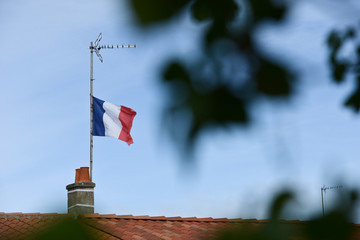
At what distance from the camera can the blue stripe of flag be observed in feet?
46.2

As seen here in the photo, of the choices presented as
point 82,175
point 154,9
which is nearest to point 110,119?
point 82,175

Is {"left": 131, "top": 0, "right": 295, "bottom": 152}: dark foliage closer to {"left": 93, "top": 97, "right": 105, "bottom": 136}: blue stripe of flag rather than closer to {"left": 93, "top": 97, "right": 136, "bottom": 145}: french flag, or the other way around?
{"left": 93, "top": 97, "right": 136, "bottom": 145}: french flag

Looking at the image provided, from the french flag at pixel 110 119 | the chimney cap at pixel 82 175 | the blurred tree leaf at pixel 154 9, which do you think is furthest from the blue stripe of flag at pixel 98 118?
the blurred tree leaf at pixel 154 9

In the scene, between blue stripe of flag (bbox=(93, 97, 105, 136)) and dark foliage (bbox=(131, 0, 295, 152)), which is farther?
blue stripe of flag (bbox=(93, 97, 105, 136))

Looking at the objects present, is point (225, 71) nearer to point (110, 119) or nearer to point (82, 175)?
point (82, 175)

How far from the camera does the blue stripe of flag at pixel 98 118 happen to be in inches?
554

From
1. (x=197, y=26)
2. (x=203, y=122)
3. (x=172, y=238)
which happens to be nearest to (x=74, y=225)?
(x=203, y=122)

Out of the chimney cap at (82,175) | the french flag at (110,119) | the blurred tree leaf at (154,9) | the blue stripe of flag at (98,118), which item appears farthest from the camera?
the blue stripe of flag at (98,118)

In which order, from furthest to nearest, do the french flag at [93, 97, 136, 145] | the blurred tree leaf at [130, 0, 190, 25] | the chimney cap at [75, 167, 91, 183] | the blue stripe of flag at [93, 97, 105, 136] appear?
the blue stripe of flag at [93, 97, 105, 136] < the french flag at [93, 97, 136, 145] < the chimney cap at [75, 167, 91, 183] < the blurred tree leaf at [130, 0, 190, 25]

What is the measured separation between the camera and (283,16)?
916 mm

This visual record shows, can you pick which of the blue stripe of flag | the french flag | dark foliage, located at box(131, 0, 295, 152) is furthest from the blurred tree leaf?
the blue stripe of flag

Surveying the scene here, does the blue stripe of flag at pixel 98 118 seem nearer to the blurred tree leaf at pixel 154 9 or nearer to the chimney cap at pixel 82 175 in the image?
the chimney cap at pixel 82 175

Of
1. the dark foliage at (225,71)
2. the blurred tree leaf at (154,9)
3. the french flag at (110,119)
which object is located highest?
the french flag at (110,119)

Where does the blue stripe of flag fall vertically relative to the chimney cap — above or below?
above
